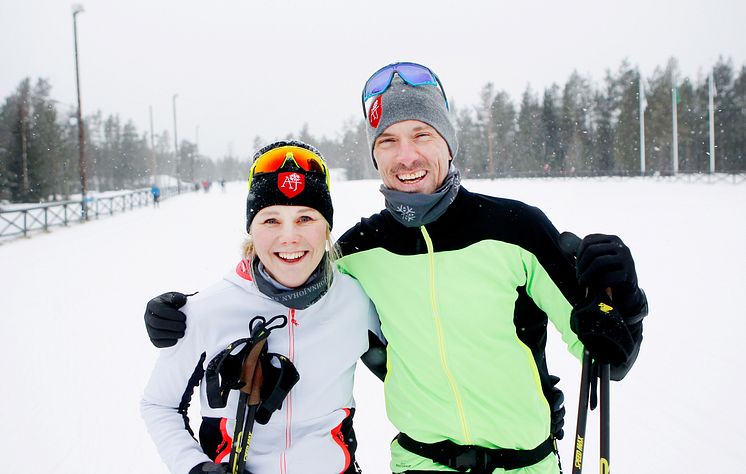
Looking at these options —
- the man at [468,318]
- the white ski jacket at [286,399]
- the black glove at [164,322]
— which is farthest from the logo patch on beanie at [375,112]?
the black glove at [164,322]

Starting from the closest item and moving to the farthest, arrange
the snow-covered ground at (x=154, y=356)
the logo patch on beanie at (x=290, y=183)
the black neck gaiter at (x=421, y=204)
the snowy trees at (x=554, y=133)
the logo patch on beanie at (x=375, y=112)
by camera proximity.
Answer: the black neck gaiter at (x=421, y=204), the logo patch on beanie at (x=290, y=183), the logo patch on beanie at (x=375, y=112), the snow-covered ground at (x=154, y=356), the snowy trees at (x=554, y=133)

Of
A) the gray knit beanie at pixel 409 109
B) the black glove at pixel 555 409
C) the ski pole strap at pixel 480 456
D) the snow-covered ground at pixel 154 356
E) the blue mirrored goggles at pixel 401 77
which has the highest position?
the blue mirrored goggles at pixel 401 77

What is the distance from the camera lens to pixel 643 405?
13.6 feet

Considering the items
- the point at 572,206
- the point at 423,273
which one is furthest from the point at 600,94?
the point at 423,273

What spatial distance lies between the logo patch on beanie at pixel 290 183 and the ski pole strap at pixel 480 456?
129cm

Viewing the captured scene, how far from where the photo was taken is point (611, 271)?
1691 millimetres

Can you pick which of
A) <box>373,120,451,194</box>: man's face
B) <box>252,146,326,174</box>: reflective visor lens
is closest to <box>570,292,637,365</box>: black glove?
<box>373,120,451,194</box>: man's face

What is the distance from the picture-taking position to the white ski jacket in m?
2.00

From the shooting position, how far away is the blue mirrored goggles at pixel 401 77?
238cm

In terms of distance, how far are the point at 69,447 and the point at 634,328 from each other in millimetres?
4267

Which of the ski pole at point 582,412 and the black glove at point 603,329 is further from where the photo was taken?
the ski pole at point 582,412

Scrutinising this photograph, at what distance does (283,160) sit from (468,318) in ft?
3.77

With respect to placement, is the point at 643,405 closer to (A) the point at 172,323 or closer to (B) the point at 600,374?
(B) the point at 600,374

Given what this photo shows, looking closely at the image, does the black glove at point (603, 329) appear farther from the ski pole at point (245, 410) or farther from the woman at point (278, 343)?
the ski pole at point (245, 410)
